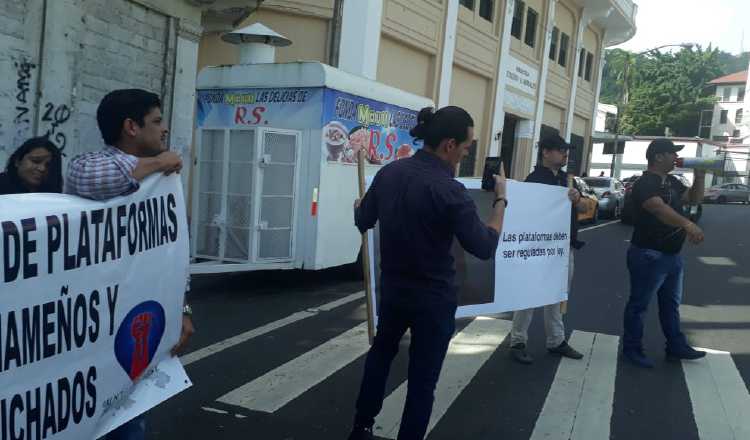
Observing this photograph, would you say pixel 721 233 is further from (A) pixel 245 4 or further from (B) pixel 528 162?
(A) pixel 245 4

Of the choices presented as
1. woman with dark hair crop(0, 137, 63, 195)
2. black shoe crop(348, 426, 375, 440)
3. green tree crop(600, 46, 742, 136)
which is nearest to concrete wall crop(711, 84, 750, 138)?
green tree crop(600, 46, 742, 136)

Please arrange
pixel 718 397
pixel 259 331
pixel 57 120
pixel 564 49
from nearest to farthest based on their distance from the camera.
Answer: pixel 718 397 → pixel 259 331 → pixel 57 120 → pixel 564 49


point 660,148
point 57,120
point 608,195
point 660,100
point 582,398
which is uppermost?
point 660,100

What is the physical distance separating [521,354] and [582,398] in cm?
85

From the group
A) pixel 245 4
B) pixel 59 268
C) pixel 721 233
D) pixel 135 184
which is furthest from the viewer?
pixel 721 233

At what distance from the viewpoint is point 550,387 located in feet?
16.1

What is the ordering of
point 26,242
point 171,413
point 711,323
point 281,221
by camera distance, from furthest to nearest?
point 281,221
point 711,323
point 171,413
point 26,242

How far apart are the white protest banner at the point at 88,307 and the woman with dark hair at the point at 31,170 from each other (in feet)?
5.91

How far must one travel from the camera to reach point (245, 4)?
38.2ft

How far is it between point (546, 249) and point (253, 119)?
409 centimetres

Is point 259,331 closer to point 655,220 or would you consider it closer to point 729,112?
point 655,220

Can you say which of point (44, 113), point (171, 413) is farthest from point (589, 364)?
point (44, 113)

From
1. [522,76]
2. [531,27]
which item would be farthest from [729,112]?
[522,76]

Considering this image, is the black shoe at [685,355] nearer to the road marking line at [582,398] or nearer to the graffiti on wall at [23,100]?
the road marking line at [582,398]
